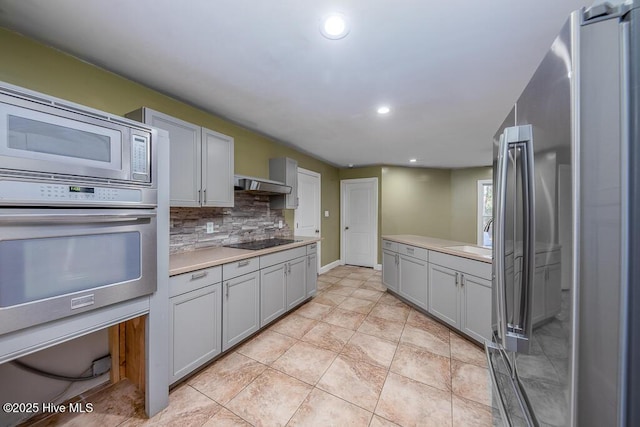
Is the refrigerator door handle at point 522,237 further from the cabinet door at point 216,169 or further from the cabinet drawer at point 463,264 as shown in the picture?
the cabinet door at point 216,169

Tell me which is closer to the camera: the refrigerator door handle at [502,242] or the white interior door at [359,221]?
the refrigerator door handle at [502,242]

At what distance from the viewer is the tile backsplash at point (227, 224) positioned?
2.37 meters

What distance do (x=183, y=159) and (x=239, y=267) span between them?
1.06m

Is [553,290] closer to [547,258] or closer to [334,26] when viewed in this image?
[547,258]

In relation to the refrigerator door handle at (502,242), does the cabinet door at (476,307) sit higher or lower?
lower

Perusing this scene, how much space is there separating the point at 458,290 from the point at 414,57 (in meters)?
2.15

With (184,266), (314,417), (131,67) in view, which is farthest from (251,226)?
(314,417)

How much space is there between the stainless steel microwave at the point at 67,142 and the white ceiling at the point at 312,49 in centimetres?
63

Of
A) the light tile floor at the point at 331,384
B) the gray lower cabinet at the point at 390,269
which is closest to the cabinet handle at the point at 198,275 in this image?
the light tile floor at the point at 331,384

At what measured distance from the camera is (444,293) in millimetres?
2645

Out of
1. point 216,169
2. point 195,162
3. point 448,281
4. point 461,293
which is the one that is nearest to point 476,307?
point 461,293

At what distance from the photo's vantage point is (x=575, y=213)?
19.8 inches

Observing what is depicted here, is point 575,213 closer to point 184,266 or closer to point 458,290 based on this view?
point 184,266

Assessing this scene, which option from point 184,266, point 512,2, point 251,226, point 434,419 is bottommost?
point 434,419
